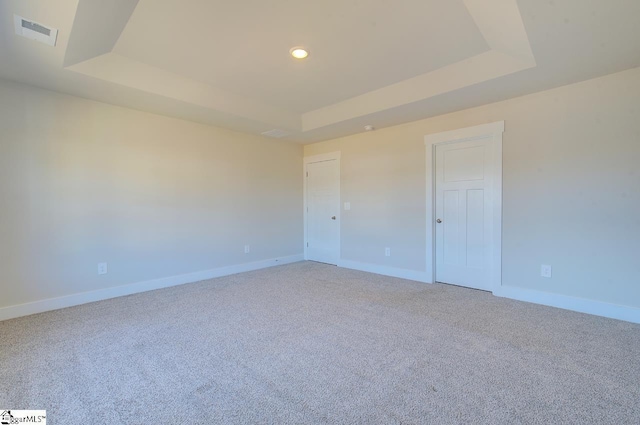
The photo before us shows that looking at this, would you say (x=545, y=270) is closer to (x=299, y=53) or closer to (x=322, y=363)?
(x=322, y=363)

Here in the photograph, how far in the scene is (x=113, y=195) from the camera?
347 cm

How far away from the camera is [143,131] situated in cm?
370

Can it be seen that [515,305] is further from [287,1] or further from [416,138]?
[287,1]

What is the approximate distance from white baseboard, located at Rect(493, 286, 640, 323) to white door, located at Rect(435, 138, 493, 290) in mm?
294

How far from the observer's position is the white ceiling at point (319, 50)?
6.61 ft

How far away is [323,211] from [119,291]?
337cm

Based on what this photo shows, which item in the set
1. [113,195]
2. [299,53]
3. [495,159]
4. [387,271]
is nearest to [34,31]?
[113,195]

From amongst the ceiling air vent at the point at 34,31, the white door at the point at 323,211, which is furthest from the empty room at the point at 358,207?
the white door at the point at 323,211

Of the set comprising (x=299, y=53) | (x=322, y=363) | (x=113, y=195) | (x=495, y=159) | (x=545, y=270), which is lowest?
(x=322, y=363)

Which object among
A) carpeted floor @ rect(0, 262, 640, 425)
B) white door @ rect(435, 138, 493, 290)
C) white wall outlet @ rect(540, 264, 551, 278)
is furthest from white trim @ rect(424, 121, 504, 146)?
carpeted floor @ rect(0, 262, 640, 425)

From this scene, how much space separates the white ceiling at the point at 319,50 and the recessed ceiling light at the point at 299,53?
0.22 ft

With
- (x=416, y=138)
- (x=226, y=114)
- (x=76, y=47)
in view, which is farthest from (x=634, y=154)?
(x=76, y=47)

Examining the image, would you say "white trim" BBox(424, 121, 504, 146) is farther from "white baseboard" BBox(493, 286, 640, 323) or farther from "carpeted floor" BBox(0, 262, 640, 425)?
"carpeted floor" BBox(0, 262, 640, 425)

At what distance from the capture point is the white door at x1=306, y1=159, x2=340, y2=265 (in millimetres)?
5312
